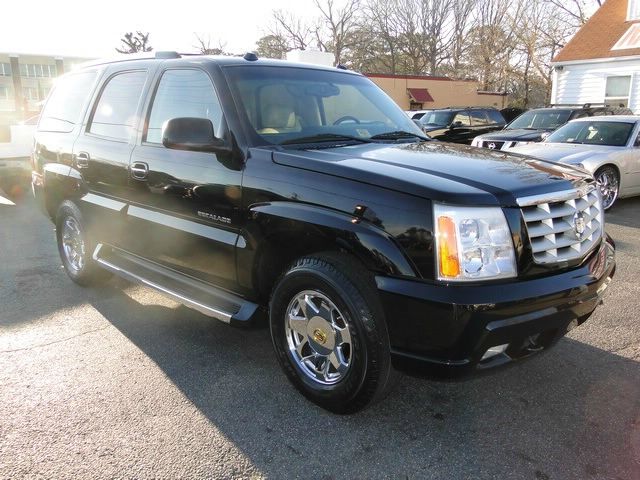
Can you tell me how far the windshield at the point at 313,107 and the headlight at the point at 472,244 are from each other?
1.28 meters

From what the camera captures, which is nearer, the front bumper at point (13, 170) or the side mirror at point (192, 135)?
the side mirror at point (192, 135)

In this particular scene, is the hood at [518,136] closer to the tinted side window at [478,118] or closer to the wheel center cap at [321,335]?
the tinted side window at [478,118]

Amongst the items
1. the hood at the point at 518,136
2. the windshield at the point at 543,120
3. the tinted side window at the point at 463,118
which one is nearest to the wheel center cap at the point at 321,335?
the hood at the point at 518,136

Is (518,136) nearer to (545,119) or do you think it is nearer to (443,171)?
(545,119)

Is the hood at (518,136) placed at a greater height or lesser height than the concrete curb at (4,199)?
greater

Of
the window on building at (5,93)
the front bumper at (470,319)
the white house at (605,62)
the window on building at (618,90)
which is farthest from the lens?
the window on building at (5,93)

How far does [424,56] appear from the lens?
160 feet

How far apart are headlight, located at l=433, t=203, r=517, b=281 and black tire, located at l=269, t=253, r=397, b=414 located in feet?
1.30

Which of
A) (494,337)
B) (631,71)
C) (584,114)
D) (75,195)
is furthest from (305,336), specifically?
(631,71)

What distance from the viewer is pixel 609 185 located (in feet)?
28.6

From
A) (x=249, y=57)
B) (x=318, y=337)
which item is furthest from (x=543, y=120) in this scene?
(x=318, y=337)

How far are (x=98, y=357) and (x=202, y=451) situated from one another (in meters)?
1.39

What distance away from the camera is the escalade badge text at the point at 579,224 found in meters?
2.75

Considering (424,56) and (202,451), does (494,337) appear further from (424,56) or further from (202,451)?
(424,56)
